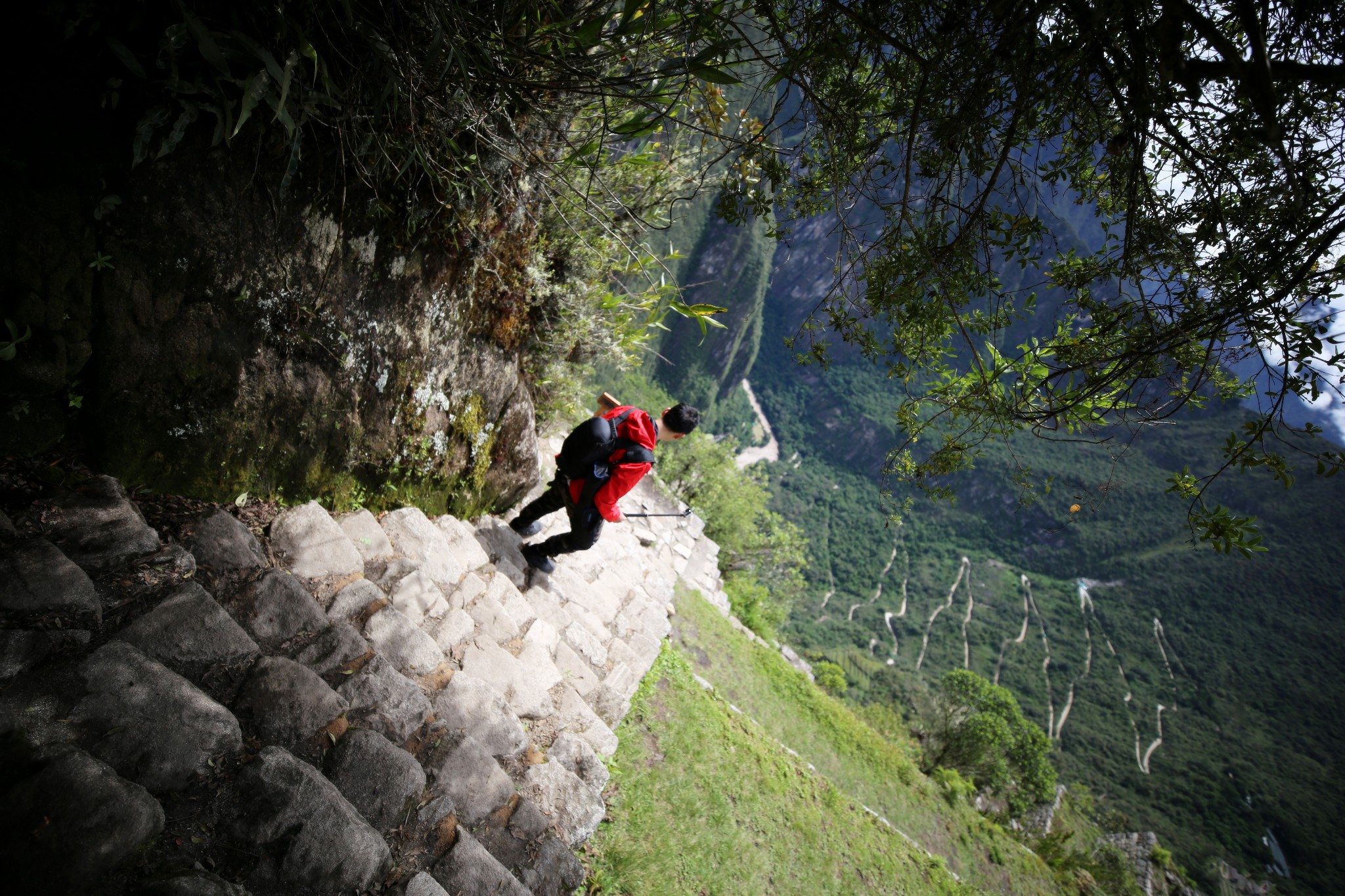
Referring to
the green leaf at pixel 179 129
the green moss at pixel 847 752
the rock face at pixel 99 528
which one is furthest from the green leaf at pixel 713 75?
the green moss at pixel 847 752

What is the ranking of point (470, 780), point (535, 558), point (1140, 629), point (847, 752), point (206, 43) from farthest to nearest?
point (1140, 629) → point (847, 752) → point (535, 558) → point (470, 780) → point (206, 43)

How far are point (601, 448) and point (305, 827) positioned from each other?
8.56 feet

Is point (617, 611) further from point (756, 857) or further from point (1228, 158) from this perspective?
point (1228, 158)

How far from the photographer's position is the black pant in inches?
164

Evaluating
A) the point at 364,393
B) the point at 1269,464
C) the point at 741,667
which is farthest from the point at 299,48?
the point at 741,667

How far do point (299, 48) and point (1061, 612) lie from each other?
86754 millimetres

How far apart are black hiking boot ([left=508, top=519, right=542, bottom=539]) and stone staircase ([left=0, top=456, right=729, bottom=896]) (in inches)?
47.4

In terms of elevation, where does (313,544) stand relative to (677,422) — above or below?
below

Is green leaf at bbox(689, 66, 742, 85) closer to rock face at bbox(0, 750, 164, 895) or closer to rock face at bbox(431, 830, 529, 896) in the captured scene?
rock face at bbox(0, 750, 164, 895)

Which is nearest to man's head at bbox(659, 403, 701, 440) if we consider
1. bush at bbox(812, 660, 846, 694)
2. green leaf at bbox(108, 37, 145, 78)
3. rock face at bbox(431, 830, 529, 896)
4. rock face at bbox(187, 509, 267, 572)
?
rock face at bbox(187, 509, 267, 572)

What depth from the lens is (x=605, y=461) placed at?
3.95 meters

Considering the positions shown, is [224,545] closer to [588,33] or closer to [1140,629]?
[588,33]

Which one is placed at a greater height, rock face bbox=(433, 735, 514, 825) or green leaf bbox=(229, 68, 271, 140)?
green leaf bbox=(229, 68, 271, 140)

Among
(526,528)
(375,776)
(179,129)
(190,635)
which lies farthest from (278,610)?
(526,528)
